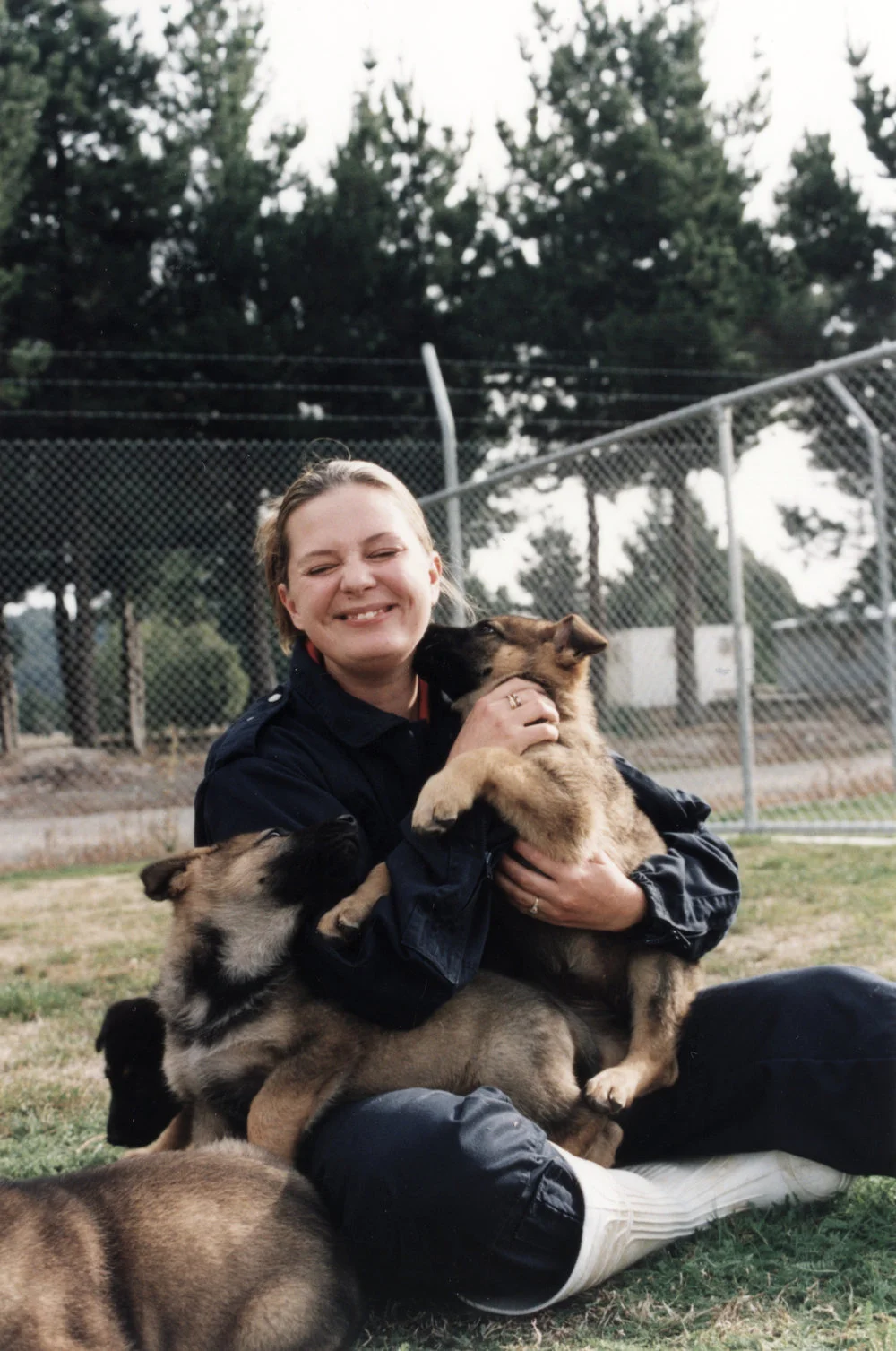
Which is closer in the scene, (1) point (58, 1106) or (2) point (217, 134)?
(1) point (58, 1106)

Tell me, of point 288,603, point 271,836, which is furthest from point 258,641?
point 271,836

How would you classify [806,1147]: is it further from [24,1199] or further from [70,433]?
[70,433]

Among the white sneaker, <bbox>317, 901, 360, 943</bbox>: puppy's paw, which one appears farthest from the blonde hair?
the white sneaker

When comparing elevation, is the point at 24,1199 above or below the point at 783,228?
below

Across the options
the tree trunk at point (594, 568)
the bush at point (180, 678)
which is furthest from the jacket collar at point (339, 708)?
the bush at point (180, 678)

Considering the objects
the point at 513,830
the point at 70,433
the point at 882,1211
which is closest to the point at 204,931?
the point at 513,830

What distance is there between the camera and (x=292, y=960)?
2992mm

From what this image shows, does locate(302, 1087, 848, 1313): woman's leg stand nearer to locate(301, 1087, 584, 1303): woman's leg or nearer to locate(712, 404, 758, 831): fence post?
locate(301, 1087, 584, 1303): woman's leg

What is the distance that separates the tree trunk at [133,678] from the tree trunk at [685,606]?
26.2 feet

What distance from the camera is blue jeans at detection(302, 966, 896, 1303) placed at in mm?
2543

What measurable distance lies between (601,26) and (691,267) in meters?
4.56

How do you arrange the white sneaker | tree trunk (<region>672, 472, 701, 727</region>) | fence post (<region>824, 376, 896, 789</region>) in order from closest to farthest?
the white sneaker, fence post (<region>824, 376, 896, 789</region>), tree trunk (<region>672, 472, 701, 727</region>)

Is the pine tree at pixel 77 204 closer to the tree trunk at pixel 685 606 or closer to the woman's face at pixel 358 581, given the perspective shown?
the tree trunk at pixel 685 606

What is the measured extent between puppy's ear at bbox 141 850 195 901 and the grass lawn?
1.04m
